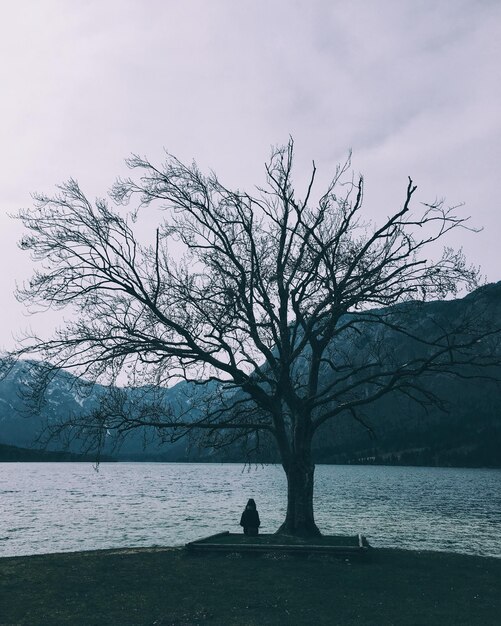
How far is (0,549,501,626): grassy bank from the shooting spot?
1292cm

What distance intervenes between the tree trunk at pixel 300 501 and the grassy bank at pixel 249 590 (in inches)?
124

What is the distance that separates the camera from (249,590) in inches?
588

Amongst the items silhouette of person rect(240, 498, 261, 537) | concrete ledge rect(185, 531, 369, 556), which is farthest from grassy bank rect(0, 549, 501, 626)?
silhouette of person rect(240, 498, 261, 537)

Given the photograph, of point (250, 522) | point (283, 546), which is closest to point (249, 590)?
point (283, 546)

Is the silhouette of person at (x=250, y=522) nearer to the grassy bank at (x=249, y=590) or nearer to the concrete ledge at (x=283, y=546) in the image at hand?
the concrete ledge at (x=283, y=546)

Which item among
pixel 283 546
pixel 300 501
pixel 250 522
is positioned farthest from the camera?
pixel 250 522

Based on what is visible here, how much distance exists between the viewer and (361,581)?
1595 cm

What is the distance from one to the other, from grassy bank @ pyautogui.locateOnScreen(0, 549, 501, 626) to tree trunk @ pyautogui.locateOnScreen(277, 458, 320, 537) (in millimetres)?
3144

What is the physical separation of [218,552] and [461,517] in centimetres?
5469

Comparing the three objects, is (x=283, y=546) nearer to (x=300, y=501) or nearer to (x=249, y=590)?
(x=300, y=501)

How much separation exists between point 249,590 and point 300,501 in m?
7.65

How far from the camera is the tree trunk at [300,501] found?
22.1 m

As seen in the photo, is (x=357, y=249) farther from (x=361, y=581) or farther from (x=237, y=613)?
(x=237, y=613)

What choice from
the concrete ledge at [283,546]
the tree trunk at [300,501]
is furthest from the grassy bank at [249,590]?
the tree trunk at [300,501]
